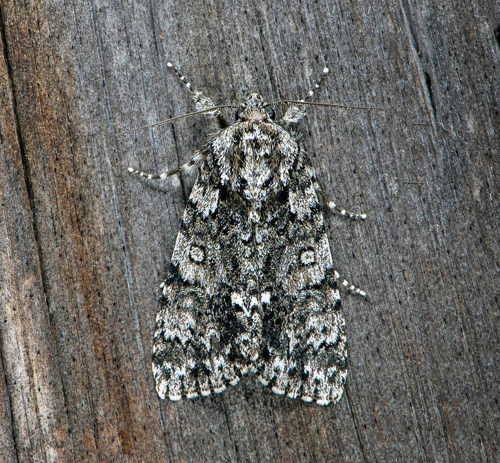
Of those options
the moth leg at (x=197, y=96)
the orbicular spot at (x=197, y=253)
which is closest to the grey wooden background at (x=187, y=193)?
the moth leg at (x=197, y=96)

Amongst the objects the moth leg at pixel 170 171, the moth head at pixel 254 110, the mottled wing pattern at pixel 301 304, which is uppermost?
the moth head at pixel 254 110

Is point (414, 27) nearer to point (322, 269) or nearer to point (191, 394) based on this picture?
point (322, 269)

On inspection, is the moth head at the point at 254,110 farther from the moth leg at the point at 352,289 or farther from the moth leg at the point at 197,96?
the moth leg at the point at 352,289

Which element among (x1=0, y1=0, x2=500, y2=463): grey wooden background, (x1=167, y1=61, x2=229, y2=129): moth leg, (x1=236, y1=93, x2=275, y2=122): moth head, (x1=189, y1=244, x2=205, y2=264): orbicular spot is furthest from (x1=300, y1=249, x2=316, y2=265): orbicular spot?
(x1=167, y1=61, x2=229, y2=129): moth leg

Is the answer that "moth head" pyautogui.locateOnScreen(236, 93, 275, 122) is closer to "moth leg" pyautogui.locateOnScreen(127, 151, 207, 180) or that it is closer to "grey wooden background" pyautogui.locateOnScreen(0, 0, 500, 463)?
"grey wooden background" pyautogui.locateOnScreen(0, 0, 500, 463)

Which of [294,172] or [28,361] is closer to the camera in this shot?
[28,361]

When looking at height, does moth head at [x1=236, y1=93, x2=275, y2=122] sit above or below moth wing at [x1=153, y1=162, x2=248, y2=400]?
above

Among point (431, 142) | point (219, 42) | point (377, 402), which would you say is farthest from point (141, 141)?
point (377, 402)
